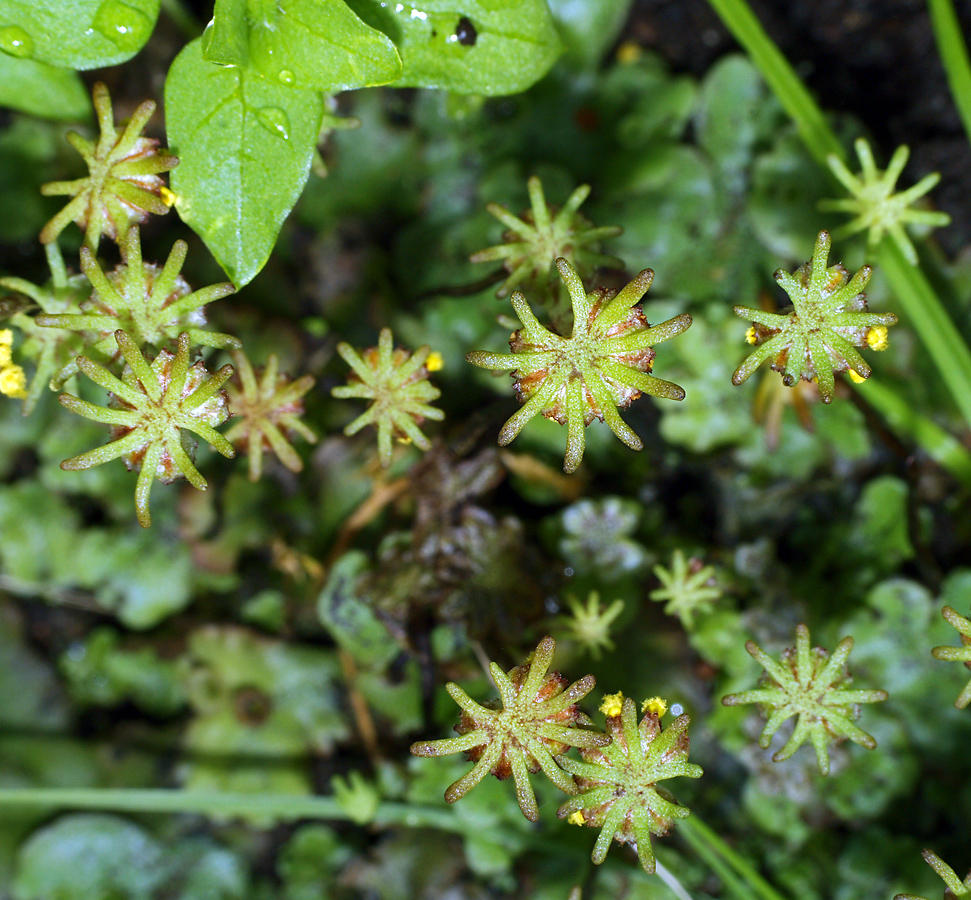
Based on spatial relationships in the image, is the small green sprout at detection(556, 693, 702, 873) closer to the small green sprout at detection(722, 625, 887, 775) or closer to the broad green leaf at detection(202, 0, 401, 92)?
the small green sprout at detection(722, 625, 887, 775)

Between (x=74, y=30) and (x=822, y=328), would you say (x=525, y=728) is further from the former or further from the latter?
(x=74, y=30)

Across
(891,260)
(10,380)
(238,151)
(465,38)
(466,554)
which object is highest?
(465,38)

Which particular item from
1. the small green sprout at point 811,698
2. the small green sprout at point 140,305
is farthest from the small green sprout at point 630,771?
the small green sprout at point 140,305

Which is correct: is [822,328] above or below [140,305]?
below

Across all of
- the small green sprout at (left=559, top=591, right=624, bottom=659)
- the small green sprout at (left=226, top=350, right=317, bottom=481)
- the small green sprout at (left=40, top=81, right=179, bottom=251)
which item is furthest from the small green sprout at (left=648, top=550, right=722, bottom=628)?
the small green sprout at (left=40, top=81, right=179, bottom=251)

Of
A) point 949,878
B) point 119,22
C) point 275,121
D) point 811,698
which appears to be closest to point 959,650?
point 811,698
